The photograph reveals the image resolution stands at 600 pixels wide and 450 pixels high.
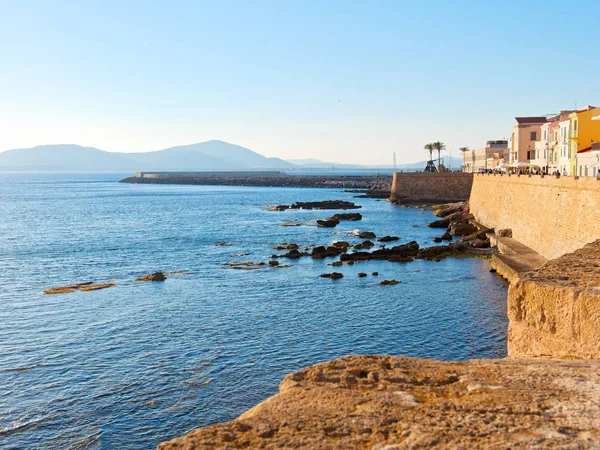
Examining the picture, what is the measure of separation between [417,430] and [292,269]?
2691 centimetres

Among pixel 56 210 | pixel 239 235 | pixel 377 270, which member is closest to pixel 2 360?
pixel 377 270

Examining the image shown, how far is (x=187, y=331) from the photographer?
21328 mm

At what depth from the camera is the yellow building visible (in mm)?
41156

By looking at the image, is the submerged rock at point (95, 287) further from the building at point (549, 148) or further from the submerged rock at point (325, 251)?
the building at point (549, 148)

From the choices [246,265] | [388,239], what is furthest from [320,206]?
[246,265]

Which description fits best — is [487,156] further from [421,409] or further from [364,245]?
[421,409]

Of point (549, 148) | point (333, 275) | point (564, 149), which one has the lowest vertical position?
point (333, 275)

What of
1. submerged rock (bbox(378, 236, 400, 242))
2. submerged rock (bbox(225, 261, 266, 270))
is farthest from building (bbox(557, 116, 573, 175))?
submerged rock (bbox(225, 261, 266, 270))

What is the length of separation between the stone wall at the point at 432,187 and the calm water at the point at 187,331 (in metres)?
48.6

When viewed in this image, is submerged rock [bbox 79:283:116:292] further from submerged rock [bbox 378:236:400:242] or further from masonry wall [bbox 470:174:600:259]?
Result: submerged rock [bbox 378:236:400:242]

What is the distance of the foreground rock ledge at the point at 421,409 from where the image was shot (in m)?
6.93

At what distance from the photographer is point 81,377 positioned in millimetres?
16812

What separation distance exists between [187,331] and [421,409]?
581 inches

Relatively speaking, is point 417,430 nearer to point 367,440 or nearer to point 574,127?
point 367,440
